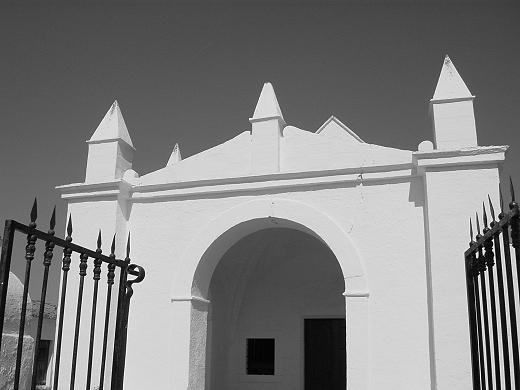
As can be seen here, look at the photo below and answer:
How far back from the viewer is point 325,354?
11.1 m

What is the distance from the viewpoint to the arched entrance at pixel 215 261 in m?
7.15

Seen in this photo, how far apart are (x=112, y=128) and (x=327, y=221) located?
12.1ft

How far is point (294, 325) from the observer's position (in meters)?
11.4

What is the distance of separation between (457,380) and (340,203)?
262 centimetres

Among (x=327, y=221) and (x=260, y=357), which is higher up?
(x=327, y=221)

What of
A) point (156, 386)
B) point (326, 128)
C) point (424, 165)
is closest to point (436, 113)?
point (424, 165)

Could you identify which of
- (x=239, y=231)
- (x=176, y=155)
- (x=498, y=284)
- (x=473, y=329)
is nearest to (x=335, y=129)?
(x=176, y=155)

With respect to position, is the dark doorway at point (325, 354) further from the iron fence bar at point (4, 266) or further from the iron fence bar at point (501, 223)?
the iron fence bar at point (4, 266)

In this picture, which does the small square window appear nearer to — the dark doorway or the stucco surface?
the dark doorway

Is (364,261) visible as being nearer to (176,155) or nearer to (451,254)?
(451,254)

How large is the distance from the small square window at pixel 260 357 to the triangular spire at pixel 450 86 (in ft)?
21.0

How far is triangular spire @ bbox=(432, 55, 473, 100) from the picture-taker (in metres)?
7.31

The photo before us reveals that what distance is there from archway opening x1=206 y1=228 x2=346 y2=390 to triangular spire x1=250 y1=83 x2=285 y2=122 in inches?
127

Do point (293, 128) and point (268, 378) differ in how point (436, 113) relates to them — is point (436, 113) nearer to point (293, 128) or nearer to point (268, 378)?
point (293, 128)
